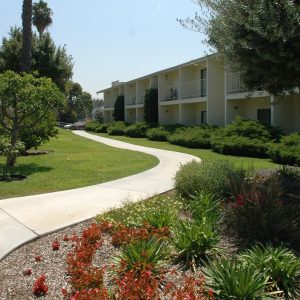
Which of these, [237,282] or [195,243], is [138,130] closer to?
[195,243]

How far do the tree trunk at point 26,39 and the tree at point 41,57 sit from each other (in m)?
12.2

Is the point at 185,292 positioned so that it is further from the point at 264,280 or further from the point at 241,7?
the point at 241,7

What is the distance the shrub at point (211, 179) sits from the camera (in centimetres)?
787

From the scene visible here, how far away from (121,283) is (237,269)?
1066mm

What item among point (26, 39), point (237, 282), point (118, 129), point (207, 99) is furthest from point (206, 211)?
point (118, 129)

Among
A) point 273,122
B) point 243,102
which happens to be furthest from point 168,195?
point 243,102

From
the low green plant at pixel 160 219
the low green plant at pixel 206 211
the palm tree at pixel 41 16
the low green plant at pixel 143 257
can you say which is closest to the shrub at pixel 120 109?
the palm tree at pixel 41 16

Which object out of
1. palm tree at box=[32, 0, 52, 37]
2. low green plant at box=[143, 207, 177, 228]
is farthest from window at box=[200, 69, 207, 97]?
palm tree at box=[32, 0, 52, 37]

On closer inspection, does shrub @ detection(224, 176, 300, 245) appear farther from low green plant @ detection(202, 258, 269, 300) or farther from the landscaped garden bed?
low green plant @ detection(202, 258, 269, 300)

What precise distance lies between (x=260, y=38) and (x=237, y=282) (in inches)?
178

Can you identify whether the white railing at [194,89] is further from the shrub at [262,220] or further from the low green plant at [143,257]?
the low green plant at [143,257]

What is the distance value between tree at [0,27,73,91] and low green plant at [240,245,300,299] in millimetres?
32649

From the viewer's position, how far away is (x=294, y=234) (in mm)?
5617

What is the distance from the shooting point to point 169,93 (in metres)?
36.0
